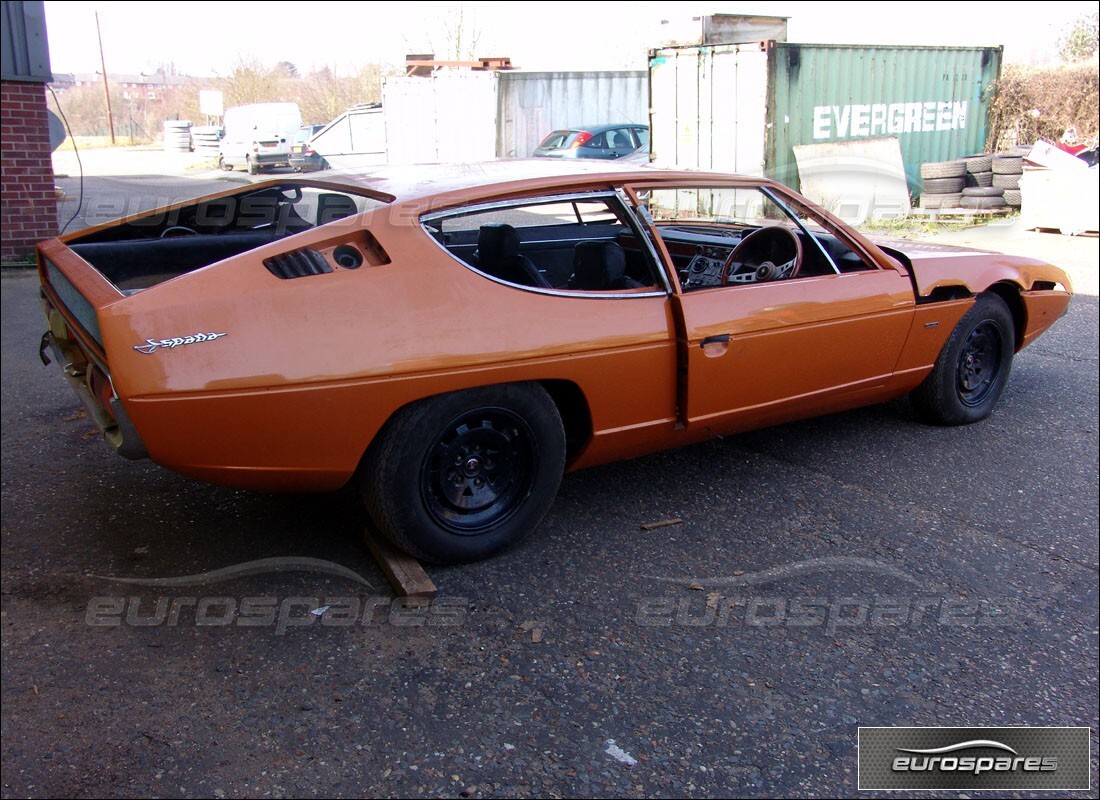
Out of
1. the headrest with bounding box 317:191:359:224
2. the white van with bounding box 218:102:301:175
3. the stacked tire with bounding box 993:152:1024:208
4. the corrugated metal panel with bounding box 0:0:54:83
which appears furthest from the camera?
the white van with bounding box 218:102:301:175

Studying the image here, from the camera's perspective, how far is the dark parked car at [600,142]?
17266 millimetres

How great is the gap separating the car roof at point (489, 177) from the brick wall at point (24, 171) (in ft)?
24.7

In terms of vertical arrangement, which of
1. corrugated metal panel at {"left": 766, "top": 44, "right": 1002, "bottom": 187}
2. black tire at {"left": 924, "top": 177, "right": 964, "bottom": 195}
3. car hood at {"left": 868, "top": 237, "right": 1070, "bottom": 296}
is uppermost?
corrugated metal panel at {"left": 766, "top": 44, "right": 1002, "bottom": 187}

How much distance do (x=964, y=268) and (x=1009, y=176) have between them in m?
11.2

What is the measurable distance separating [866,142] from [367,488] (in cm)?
1334

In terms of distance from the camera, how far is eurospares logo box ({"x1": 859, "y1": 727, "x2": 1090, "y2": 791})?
2.44 metres

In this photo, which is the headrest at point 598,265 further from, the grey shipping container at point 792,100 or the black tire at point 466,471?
the grey shipping container at point 792,100

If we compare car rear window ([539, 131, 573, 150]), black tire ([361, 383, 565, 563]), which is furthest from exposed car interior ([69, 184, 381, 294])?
car rear window ([539, 131, 573, 150])

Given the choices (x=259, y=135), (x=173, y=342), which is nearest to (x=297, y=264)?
(x=173, y=342)

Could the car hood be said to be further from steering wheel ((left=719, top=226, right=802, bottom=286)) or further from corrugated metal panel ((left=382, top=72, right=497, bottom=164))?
corrugated metal panel ((left=382, top=72, right=497, bottom=164))

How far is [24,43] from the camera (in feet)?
32.0

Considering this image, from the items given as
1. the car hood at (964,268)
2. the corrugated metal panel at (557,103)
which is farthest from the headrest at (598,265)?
the corrugated metal panel at (557,103)

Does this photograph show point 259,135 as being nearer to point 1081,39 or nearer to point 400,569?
point 1081,39

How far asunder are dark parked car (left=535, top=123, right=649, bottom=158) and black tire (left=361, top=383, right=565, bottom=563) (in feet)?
47.1
